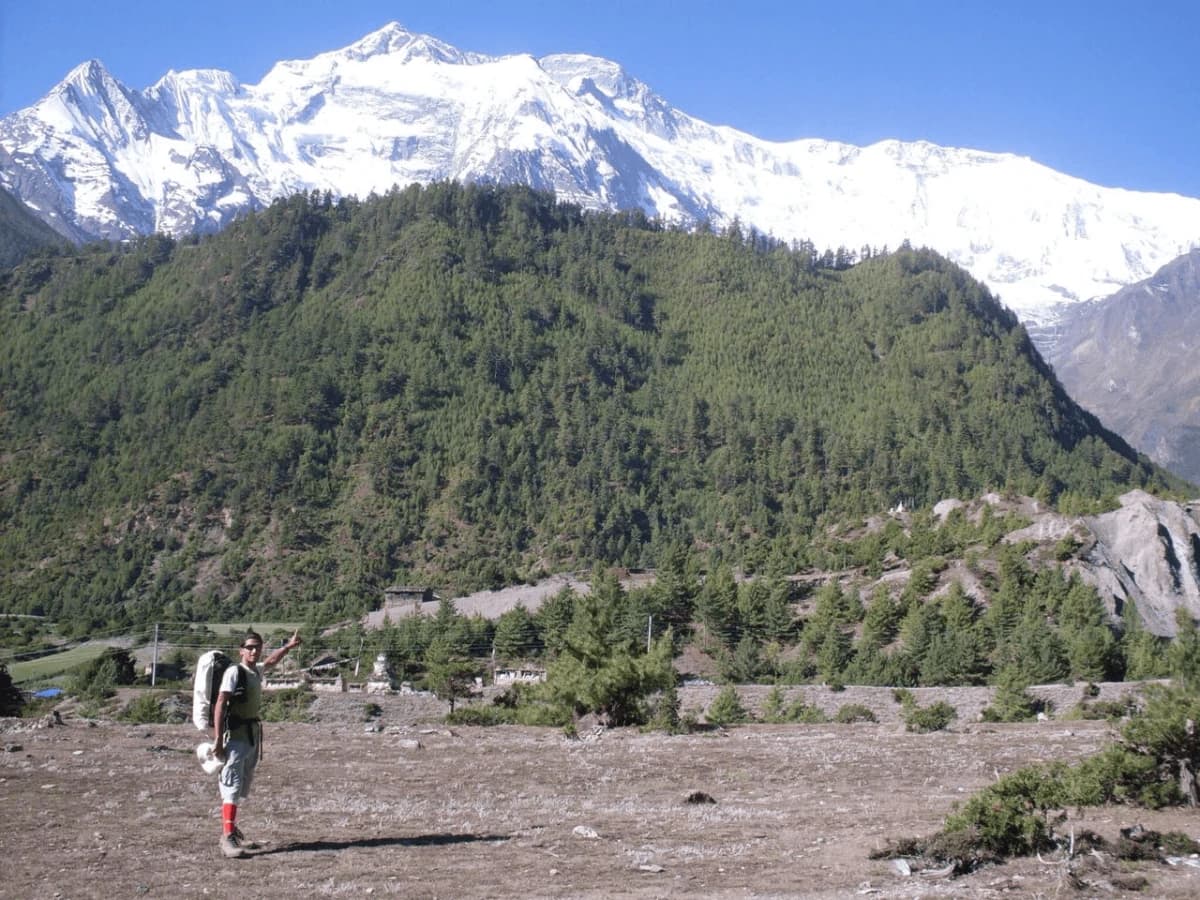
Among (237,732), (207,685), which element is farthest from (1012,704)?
(207,685)

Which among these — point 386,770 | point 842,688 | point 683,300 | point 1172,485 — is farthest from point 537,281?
point 386,770

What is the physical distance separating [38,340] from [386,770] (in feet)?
561

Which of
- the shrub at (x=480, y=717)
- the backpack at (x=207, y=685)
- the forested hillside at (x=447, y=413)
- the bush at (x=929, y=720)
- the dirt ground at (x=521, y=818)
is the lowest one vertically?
the shrub at (x=480, y=717)

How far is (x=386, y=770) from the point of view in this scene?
67.9ft

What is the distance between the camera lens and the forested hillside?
424 feet

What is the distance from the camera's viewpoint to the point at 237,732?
12.9 metres

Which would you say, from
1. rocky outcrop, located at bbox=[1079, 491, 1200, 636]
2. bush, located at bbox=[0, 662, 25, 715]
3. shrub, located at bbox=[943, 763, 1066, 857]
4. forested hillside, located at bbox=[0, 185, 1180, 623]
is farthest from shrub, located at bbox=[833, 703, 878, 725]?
forested hillside, located at bbox=[0, 185, 1180, 623]

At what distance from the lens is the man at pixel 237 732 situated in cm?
1258

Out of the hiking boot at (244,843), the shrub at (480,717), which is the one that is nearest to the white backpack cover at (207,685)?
the hiking boot at (244,843)

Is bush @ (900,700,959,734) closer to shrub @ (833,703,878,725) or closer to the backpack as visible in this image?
shrub @ (833,703,878,725)

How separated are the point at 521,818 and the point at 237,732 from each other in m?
4.60

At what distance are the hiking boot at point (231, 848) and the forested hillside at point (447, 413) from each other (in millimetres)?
84304

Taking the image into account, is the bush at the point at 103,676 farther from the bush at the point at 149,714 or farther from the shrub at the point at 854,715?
the shrub at the point at 854,715

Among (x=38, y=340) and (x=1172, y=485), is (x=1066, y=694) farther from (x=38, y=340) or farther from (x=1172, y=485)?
(x=38, y=340)
